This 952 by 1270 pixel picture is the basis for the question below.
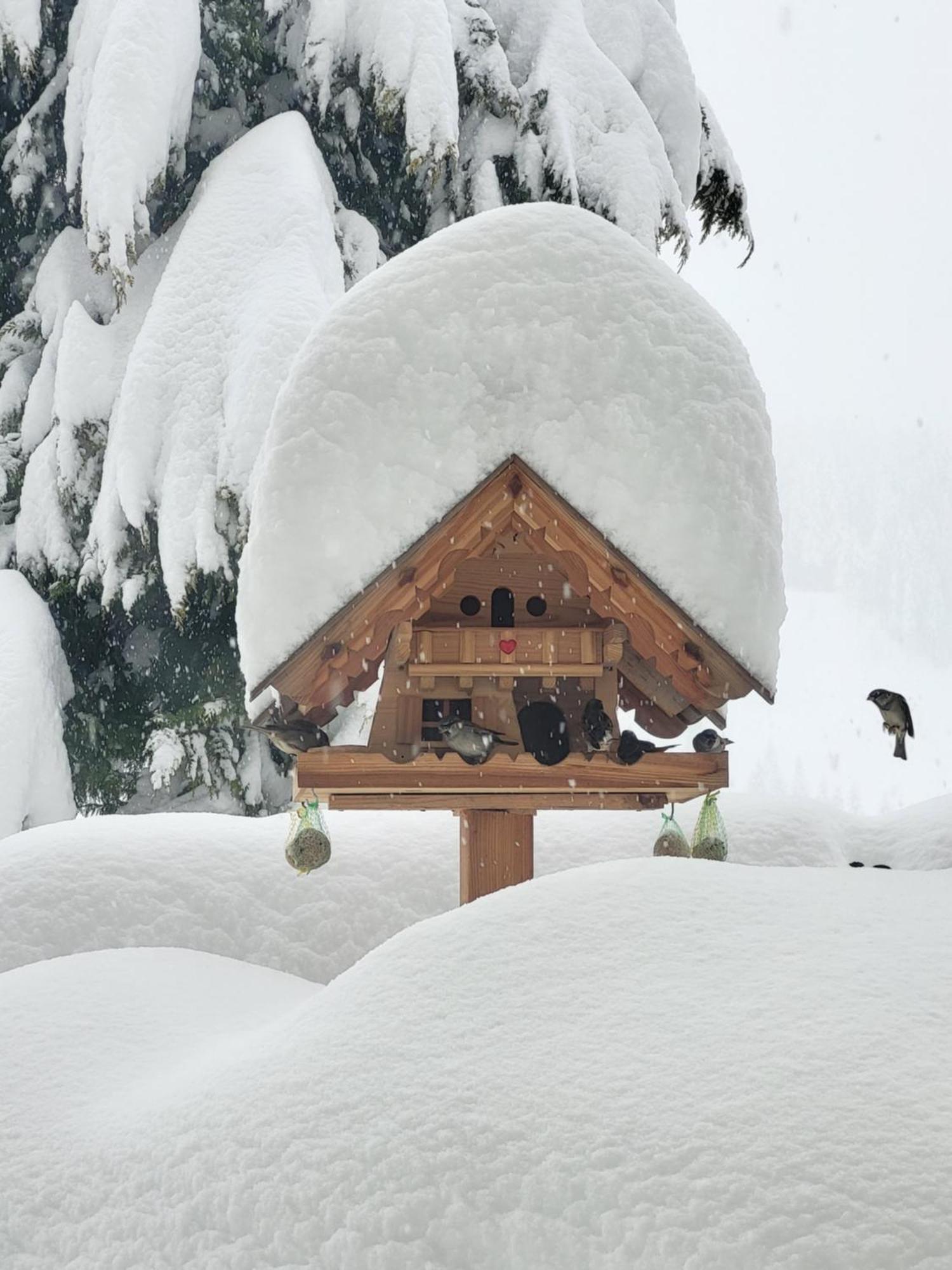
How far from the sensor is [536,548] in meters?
3.23

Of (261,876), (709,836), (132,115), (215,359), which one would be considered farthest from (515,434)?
(132,115)

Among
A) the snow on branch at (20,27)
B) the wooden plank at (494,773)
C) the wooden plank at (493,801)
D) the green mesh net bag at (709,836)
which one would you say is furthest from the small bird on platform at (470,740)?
the snow on branch at (20,27)

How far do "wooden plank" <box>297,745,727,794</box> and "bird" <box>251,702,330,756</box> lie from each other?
1.2 inches

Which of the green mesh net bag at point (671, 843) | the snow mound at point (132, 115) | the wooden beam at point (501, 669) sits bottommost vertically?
the green mesh net bag at point (671, 843)

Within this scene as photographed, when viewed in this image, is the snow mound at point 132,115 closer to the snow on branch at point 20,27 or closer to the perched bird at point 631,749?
the snow on branch at point 20,27

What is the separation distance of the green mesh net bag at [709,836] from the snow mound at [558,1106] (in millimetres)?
1282

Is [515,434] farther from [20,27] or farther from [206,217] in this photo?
[20,27]

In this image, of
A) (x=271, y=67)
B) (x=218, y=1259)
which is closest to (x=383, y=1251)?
Result: (x=218, y=1259)

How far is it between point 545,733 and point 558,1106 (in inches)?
66.9

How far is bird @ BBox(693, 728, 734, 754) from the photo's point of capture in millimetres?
3340

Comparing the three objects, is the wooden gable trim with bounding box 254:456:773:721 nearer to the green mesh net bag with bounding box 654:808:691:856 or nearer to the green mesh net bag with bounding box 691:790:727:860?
the green mesh net bag with bounding box 691:790:727:860

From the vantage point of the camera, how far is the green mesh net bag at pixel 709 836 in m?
3.60

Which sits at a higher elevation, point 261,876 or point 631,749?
point 631,749

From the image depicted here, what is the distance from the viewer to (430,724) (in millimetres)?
3391
